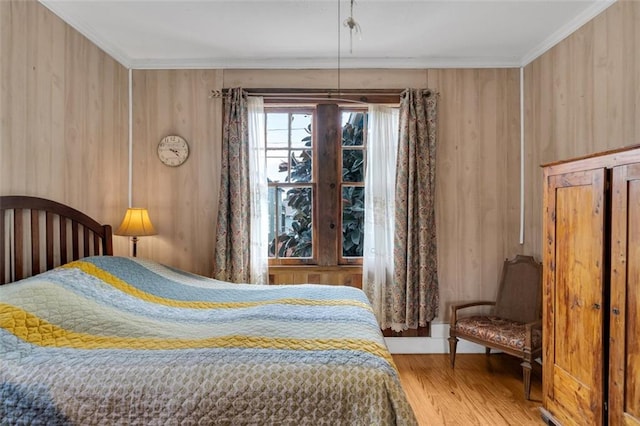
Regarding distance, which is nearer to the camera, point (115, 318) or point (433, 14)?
point (115, 318)

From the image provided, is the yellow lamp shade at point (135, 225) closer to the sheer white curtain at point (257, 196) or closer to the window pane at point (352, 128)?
the sheer white curtain at point (257, 196)

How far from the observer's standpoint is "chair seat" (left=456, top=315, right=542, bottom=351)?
9.01 ft

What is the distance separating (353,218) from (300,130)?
1007 mm

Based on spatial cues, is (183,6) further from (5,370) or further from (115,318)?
(5,370)

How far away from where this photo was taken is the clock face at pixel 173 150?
11.4ft

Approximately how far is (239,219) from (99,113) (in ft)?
4.70

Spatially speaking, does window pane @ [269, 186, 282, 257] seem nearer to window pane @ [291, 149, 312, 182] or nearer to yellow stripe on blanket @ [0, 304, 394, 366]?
window pane @ [291, 149, 312, 182]

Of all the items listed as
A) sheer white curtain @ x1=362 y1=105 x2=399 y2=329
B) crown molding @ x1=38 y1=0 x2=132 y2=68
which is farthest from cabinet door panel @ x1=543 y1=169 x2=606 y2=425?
crown molding @ x1=38 y1=0 x2=132 y2=68

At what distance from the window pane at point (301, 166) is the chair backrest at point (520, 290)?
2.06m

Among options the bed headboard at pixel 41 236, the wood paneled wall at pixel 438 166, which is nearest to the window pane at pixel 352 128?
the wood paneled wall at pixel 438 166

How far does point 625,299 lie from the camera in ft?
5.75

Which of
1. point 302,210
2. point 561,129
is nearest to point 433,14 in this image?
point 561,129

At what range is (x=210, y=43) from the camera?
3.13 metres

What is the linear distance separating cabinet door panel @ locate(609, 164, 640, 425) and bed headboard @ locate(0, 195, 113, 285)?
324 centimetres
